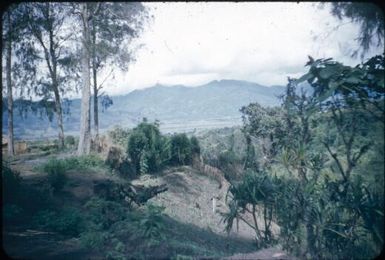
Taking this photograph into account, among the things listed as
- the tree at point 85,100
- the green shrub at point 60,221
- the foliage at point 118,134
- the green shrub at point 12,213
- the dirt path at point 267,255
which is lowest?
the dirt path at point 267,255

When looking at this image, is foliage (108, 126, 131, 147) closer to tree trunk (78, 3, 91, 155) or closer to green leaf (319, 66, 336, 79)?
tree trunk (78, 3, 91, 155)

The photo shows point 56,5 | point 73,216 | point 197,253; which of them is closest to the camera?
point 197,253

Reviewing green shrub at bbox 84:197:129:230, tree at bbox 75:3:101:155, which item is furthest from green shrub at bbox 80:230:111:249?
tree at bbox 75:3:101:155

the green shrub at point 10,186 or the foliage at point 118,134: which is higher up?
the foliage at point 118,134

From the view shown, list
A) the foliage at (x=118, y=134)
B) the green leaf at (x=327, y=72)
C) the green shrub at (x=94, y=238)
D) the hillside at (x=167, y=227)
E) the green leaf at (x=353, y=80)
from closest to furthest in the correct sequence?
the green leaf at (x=353, y=80) → the green leaf at (x=327, y=72) → the hillside at (x=167, y=227) → the green shrub at (x=94, y=238) → the foliage at (x=118, y=134)

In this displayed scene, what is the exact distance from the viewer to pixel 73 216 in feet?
27.4

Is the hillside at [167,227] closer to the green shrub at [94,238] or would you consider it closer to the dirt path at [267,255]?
the dirt path at [267,255]

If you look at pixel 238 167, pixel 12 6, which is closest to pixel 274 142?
pixel 238 167

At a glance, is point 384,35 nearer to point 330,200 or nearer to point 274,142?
point 330,200

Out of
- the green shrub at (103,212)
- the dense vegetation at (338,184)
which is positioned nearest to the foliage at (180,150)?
the green shrub at (103,212)

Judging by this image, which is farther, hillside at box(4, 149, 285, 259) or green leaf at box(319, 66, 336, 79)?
hillside at box(4, 149, 285, 259)

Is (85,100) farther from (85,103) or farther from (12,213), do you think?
(12,213)

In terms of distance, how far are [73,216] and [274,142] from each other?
18.5 metres

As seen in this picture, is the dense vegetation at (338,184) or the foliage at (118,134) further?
the foliage at (118,134)
